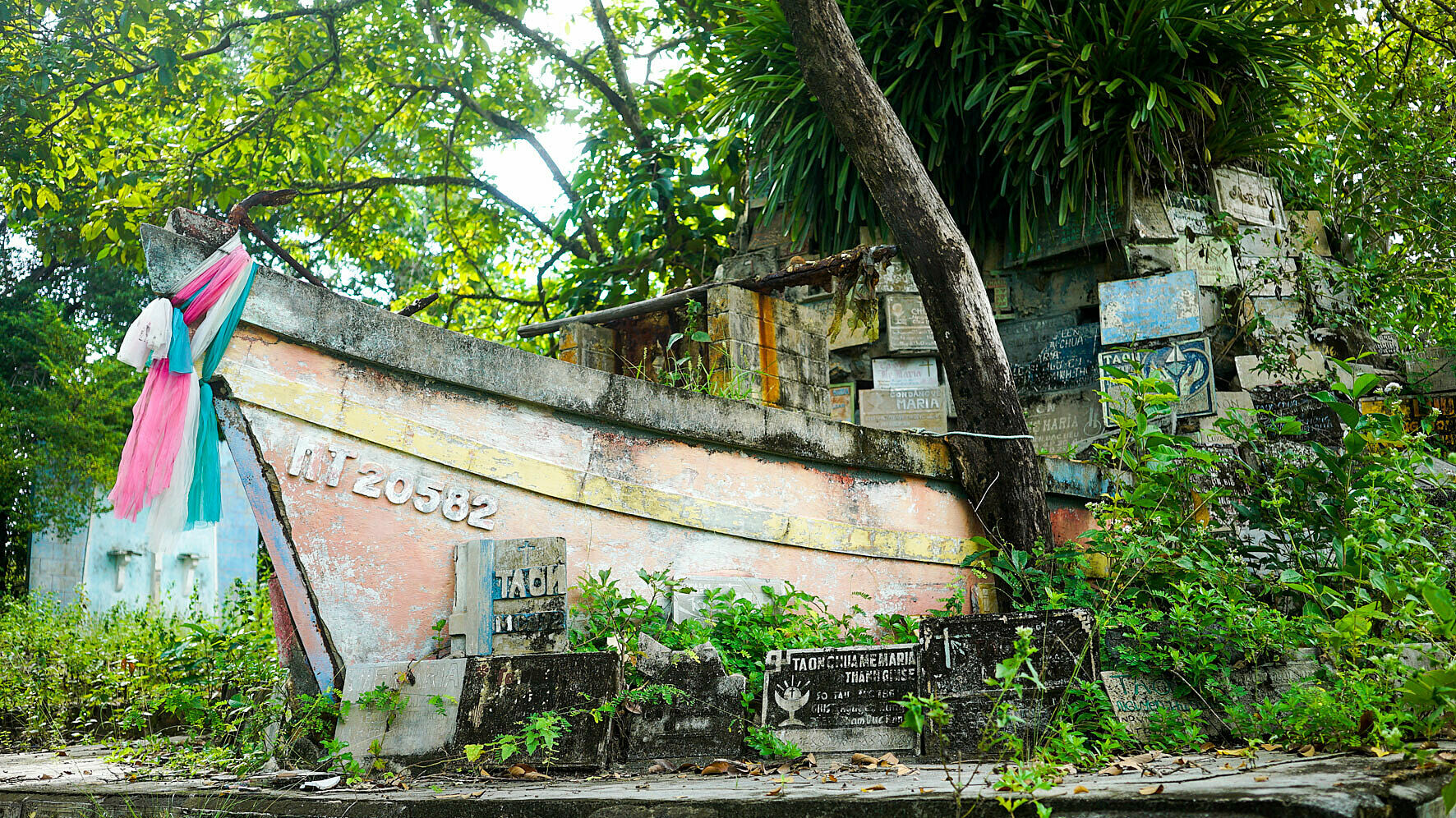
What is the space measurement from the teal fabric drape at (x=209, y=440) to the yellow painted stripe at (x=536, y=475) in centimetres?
7

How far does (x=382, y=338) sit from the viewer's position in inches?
161

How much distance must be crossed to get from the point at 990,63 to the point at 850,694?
5589mm

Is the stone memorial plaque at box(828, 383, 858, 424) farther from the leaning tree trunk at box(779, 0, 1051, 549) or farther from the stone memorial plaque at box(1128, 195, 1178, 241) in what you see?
the leaning tree trunk at box(779, 0, 1051, 549)

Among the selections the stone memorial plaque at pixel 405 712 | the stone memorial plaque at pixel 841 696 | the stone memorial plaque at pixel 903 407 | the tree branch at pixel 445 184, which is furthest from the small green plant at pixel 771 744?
the tree branch at pixel 445 184

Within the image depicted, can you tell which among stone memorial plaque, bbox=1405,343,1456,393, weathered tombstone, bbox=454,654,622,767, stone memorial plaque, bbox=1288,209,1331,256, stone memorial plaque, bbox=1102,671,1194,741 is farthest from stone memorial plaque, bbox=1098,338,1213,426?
weathered tombstone, bbox=454,654,622,767

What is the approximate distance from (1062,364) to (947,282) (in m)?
3.00

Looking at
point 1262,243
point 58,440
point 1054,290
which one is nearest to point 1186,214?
point 1262,243

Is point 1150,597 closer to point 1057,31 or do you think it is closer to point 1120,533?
point 1120,533

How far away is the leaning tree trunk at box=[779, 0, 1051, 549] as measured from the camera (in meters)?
5.34

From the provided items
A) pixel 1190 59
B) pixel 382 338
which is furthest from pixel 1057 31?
pixel 382 338

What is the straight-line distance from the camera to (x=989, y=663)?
3494 mm

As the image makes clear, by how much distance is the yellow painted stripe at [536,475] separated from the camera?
3924 millimetres

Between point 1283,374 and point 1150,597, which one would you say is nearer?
point 1150,597

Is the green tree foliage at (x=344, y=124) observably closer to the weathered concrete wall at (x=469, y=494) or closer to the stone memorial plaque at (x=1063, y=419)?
the stone memorial plaque at (x=1063, y=419)
